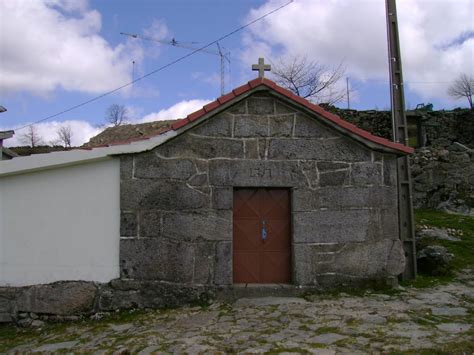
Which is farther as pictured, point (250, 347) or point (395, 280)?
point (395, 280)

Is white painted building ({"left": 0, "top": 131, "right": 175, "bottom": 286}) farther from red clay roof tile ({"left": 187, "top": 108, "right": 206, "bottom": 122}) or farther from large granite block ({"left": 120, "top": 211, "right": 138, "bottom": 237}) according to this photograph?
red clay roof tile ({"left": 187, "top": 108, "right": 206, "bottom": 122})

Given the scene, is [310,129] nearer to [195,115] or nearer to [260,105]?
[260,105]

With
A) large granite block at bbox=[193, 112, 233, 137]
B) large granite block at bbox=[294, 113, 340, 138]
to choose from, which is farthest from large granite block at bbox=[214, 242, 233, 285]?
large granite block at bbox=[294, 113, 340, 138]

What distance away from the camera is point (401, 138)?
749cm

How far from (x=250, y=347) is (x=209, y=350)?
15.7 inches

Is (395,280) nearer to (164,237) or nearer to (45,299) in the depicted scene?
(164,237)

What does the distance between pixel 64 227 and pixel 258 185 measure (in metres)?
2.72

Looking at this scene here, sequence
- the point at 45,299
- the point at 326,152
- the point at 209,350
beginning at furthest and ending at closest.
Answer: the point at 326,152
the point at 45,299
the point at 209,350

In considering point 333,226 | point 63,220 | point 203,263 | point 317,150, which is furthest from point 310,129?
point 63,220

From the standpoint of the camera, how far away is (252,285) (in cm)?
607

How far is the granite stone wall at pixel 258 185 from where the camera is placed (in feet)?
19.4

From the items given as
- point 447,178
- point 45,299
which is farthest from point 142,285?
point 447,178

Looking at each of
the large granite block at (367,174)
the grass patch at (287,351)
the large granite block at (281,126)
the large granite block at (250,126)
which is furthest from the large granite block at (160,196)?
the grass patch at (287,351)

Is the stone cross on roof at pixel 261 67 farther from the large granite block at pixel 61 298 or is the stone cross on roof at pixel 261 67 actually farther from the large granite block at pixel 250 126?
the large granite block at pixel 61 298
